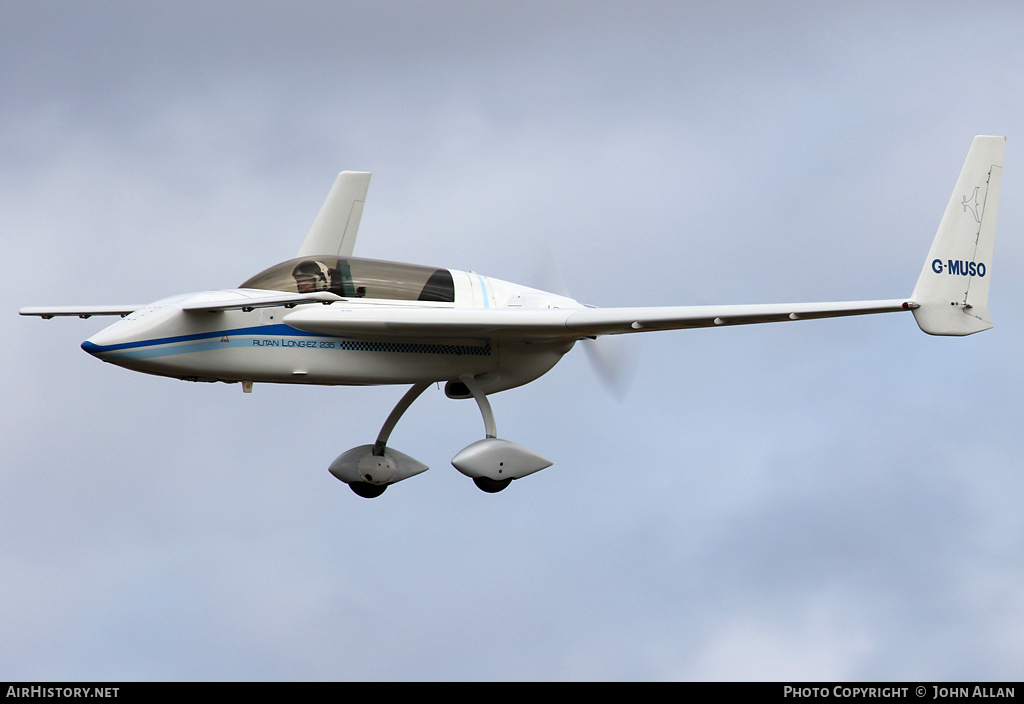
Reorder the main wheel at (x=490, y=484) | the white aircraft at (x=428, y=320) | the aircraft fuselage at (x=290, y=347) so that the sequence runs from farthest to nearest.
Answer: the main wheel at (x=490, y=484)
the white aircraft at (x=428, y=320)
the aircraft fuselage at (x=290, y=347)

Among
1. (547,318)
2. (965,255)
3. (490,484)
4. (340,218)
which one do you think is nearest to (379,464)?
(490,484)

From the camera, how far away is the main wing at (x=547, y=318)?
1605cm

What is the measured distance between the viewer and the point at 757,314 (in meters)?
16.0

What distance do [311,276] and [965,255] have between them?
307 inches

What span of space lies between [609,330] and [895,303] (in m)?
3.38

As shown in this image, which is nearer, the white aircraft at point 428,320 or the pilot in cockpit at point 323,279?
the white aircraft at point 428,320

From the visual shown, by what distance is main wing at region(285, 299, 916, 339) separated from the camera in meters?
16.0

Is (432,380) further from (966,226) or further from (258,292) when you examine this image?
(966,226)

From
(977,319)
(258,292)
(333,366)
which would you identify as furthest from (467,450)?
(977,319)

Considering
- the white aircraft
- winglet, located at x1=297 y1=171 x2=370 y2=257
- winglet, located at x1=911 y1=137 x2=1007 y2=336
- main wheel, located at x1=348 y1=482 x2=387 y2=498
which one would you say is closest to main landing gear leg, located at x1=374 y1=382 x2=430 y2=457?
main wheel, located at x1=348 y1=482 x2=387 y2=498

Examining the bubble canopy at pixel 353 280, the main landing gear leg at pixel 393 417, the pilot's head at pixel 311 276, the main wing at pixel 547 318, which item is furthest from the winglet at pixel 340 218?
the main wing at pixel 547 318

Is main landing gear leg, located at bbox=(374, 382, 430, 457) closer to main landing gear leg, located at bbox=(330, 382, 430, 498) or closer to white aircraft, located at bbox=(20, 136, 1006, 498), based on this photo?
main landing gear leg, located at bbox=(330, 382, 430, 498)

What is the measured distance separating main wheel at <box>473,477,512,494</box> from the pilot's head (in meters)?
3.08

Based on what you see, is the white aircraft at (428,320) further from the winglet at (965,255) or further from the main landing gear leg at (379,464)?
the main landing gear leg at (379,464)
